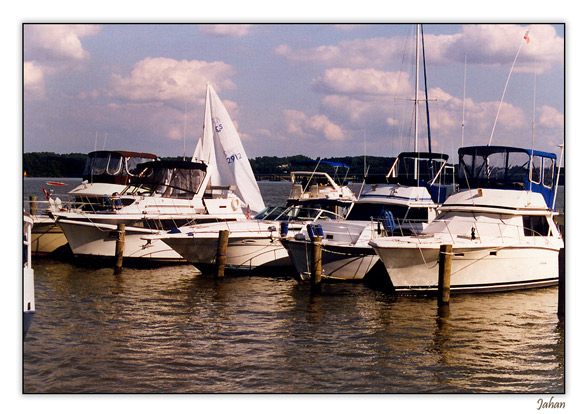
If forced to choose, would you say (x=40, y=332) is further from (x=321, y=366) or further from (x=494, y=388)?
(x=494, y=388)

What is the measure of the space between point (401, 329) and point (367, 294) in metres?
3.60

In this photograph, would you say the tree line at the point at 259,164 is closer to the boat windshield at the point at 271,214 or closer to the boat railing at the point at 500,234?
the boat windshield at the point at 271,214

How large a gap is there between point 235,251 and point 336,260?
361cm

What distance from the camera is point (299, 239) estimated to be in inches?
798

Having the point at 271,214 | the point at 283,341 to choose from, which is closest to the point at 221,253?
the point at 271,214

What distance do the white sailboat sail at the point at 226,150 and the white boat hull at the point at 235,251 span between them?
283 inches

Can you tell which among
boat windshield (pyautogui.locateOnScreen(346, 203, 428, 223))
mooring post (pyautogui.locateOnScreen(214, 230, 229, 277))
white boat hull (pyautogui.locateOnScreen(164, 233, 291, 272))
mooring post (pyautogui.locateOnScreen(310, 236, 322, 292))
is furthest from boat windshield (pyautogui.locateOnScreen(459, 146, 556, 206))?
mooring post (pyautogui.locateOnScreen(214, 230, 229, 277))

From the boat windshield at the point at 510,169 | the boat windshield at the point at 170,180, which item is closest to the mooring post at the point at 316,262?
the boat windshield at the point at 510,169

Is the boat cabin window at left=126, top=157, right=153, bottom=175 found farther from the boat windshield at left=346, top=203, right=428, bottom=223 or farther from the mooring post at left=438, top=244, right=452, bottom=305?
the mooring post at left=438, top=244, right=452, bottom=305

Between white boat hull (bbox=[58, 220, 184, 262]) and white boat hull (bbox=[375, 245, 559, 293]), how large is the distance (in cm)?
957

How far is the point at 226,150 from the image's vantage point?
29.7 metres

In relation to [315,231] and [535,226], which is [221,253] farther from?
[535,226]
